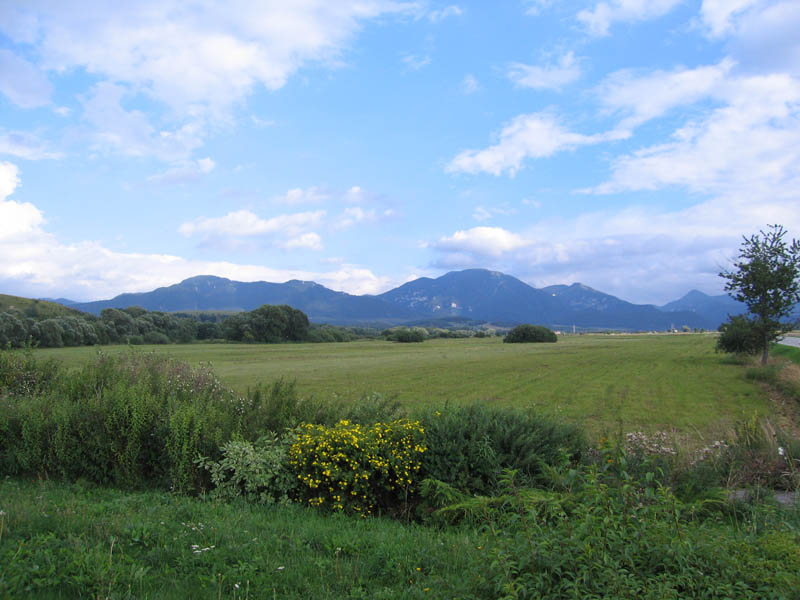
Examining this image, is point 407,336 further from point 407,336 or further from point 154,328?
point 154,328

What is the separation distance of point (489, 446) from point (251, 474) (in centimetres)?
356

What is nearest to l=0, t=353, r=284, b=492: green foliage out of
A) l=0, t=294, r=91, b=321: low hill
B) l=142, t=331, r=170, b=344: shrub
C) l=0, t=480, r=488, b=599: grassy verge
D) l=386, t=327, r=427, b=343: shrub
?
l=0, t=480, r=488, b=599: grassy verge

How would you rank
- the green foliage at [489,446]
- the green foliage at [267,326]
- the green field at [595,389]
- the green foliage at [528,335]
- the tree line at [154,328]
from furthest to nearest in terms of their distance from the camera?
the green foliage at [528,335] → the green foliage at [267,326] → the tree line at [154,328] → the green field at [595,389] → the green foliage at [489,446]

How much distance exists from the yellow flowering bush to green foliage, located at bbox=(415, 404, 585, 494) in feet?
1.34

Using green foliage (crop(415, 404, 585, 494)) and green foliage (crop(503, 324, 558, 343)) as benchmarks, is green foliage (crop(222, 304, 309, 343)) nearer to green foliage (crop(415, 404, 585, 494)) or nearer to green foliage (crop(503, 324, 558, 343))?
green foliage (crop(503, 324, 558, 343))

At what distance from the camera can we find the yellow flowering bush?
661cm

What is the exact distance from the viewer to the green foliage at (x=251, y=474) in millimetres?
6707

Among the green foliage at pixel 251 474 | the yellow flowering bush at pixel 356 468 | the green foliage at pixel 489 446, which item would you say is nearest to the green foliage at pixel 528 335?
the green foliage at pixel 489 446

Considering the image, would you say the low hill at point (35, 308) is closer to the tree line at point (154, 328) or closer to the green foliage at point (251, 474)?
the tree line at point (154, 328)

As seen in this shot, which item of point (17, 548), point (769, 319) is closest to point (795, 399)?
point (769, 319)

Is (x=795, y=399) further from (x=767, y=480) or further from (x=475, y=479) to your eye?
(x=475, y=479)

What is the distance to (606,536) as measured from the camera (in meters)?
3.83

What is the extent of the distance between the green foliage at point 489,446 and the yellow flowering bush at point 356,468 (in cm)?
41

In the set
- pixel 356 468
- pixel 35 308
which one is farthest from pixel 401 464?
pixel 35 308
